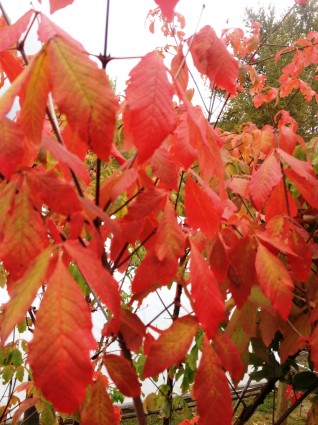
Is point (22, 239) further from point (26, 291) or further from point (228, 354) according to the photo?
point (228, 354)

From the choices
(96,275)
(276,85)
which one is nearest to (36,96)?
(96,275)

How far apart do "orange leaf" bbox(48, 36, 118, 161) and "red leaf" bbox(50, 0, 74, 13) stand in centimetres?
20

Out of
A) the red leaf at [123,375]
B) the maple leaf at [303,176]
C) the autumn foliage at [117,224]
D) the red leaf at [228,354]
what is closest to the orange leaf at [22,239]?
the autumn foliage at [117,224]

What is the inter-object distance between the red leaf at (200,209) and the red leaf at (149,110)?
0.21m

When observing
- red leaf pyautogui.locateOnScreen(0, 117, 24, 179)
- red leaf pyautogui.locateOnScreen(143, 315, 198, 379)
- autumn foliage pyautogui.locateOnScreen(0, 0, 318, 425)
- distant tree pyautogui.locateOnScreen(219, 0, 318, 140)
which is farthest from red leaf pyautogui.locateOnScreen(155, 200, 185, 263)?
distant tree pyautogui.locateOnScreen(219, 0, 318, 140)

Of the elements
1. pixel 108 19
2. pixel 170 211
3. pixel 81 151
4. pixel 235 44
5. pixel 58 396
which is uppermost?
pixel 235 44

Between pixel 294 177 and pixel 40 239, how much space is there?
0.52m

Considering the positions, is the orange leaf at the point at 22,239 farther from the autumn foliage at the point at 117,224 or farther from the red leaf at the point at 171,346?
the red leaf at the point at 171,346

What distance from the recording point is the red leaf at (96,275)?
42 cm

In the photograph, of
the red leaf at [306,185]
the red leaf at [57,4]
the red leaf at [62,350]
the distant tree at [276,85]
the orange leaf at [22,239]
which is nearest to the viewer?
the red leaf at [62,350]

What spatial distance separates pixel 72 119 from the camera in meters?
0.37

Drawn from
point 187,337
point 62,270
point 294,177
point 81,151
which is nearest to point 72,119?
point 62,270

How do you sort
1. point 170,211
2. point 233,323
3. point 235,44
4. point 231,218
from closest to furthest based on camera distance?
1. point 170,211
2. point 231,218
3. point 233,323
4. point 235,44

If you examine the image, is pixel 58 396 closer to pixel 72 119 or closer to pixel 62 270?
pixel 62 270
